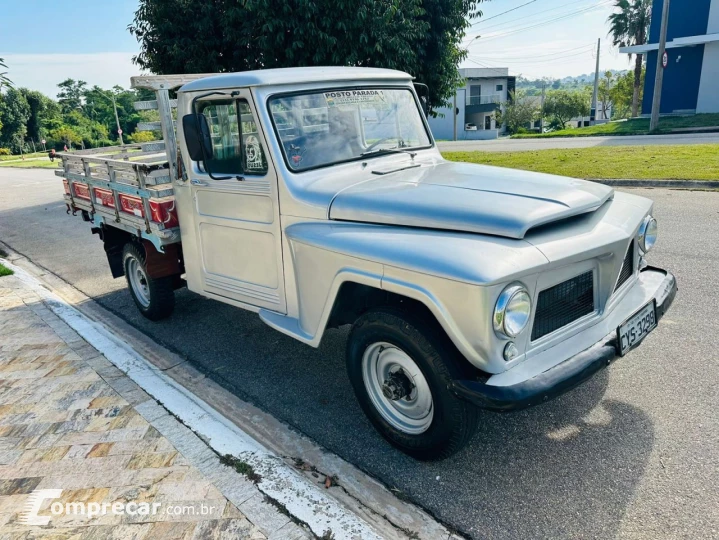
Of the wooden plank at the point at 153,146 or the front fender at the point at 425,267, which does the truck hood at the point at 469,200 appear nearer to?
the front fender at the point at 425,267

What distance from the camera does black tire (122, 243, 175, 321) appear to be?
16.7 feet

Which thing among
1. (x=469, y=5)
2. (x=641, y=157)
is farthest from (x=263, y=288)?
(x=641, y=157)

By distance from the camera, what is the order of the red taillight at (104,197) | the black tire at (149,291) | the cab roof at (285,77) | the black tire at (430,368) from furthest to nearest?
the red taillight at (104,197)
the black tire at (149,291)
the cab roof at (285,77)
the black tire at (430,368)

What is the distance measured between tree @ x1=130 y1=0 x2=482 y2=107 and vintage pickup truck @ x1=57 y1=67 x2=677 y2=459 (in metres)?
4.54

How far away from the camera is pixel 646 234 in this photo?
3457 millimetres

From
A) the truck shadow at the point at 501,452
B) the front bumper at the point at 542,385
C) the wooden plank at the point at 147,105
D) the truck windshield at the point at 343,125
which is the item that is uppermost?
the wooden plank at the point at 147,105

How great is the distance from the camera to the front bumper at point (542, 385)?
7.70 ft

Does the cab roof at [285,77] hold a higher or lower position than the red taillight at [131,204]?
higher

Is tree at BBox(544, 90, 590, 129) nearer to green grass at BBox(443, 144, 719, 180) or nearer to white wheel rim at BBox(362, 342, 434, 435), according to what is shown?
green grass at BBox(443, 144, 719, 180)

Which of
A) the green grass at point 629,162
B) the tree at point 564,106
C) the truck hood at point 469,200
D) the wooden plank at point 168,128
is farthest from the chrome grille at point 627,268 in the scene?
the tree at point 564,106

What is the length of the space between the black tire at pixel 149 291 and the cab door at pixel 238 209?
1.09 meters

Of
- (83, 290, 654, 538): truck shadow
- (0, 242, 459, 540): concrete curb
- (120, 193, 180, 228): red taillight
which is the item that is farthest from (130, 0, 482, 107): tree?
(83, 290, 654, 538): truck shadow

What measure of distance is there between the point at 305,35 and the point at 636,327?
286 inches

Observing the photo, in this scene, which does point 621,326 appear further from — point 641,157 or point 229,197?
point 641,157
